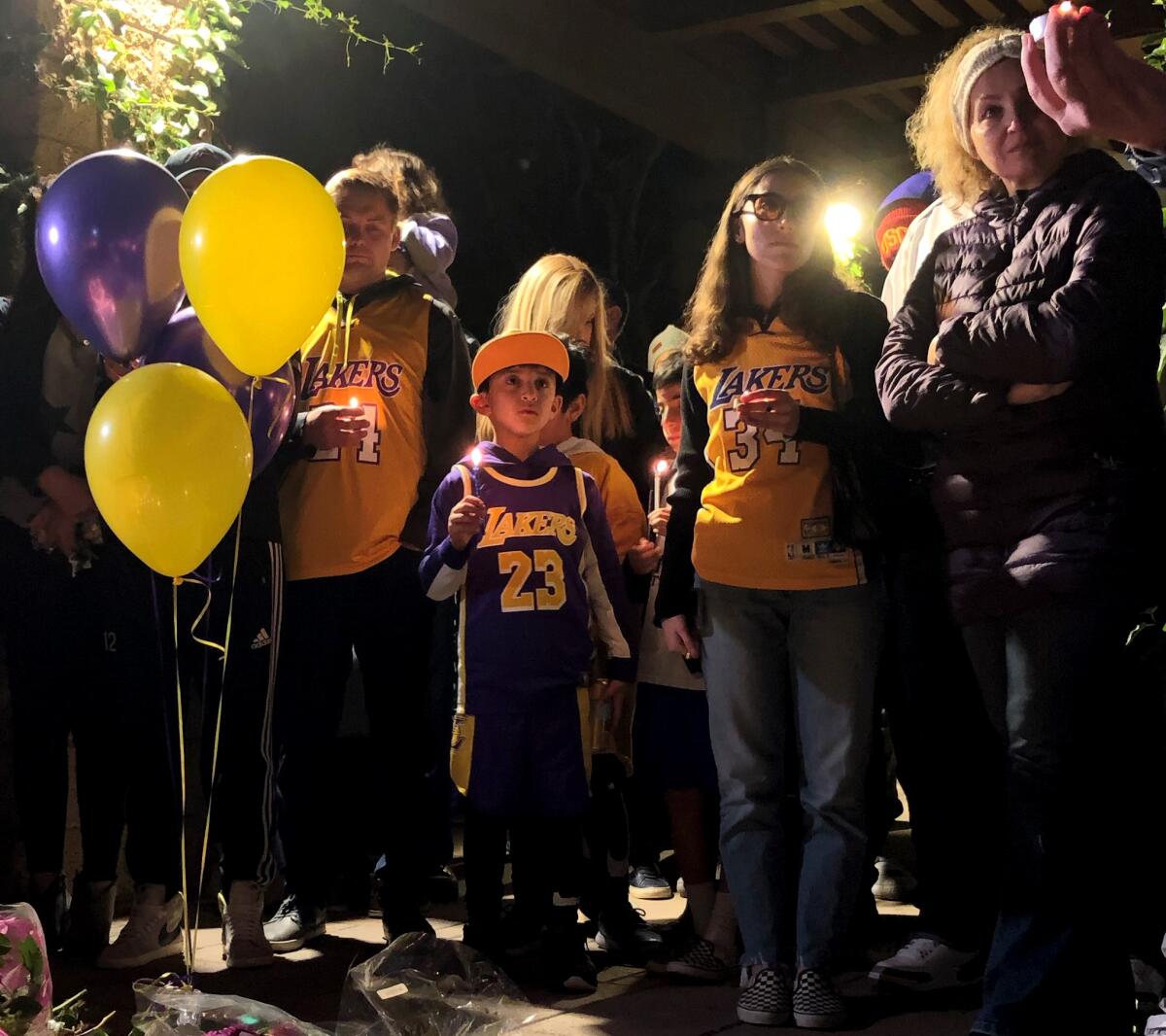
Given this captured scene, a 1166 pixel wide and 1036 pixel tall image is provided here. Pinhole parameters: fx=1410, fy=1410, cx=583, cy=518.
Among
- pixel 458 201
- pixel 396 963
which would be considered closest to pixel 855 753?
pixel 396 963

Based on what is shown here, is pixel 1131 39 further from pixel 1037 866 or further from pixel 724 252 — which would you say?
pixel 1037 866

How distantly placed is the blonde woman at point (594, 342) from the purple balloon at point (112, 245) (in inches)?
45.4

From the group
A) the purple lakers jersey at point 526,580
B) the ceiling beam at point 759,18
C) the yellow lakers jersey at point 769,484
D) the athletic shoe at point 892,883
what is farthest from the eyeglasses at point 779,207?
the ceiling beam at point 759,18

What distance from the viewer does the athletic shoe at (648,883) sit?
389cm

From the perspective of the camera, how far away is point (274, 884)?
340 cm

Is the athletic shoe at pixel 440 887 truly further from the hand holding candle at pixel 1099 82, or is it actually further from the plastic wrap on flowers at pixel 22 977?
the hand holding candle at pixel 1099 82

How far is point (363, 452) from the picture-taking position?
10.4 feet

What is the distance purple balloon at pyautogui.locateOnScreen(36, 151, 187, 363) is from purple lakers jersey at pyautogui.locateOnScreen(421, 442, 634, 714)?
2.52 ft

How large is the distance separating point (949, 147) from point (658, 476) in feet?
4.23

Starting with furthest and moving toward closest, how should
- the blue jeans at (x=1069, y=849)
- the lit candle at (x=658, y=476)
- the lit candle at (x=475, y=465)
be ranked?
the lit candle at (x=658, y=476) < the lit candle at (x=475, y=465) < the blue jeans at (x=1069, y=849)

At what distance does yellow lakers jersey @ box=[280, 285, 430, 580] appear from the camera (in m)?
3.12

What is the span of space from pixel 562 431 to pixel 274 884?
4.26ft

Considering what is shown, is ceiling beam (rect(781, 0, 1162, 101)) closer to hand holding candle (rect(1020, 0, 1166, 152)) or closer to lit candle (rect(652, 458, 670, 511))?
lit candle (rect(652, 458, 670, 511))

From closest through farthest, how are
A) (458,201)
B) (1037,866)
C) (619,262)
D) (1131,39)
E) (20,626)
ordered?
1. (1037,866)
2. (20,626)
3. (1131,39)
4. (458,201)
5. (619,262)
